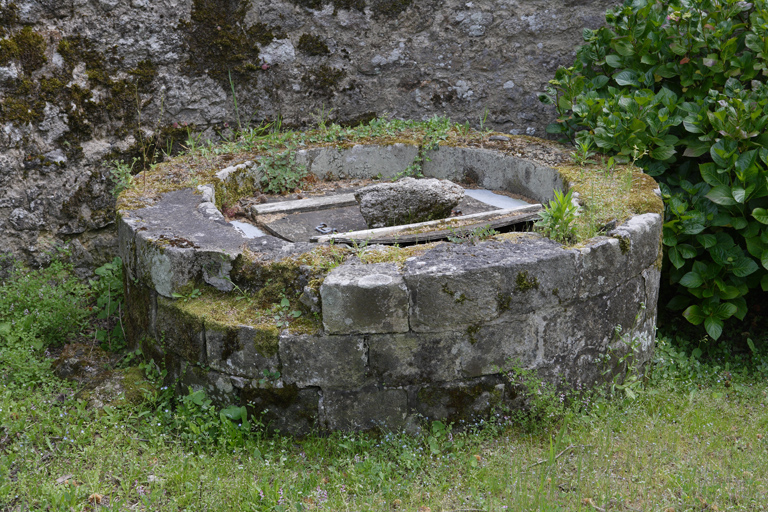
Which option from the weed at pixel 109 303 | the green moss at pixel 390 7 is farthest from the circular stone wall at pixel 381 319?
the green moss at pixel 390 7

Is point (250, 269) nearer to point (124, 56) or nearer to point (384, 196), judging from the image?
point (384, 196)

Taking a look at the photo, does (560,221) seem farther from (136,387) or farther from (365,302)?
(136,387)

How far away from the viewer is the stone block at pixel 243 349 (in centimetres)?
302

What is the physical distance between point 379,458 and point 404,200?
1.64m

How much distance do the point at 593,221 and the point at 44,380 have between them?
302 centimetres

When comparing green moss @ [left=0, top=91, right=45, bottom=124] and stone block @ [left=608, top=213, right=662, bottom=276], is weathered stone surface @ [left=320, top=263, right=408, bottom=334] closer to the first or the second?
stone block @ [left=608, top=213, right=662, bottom=276]

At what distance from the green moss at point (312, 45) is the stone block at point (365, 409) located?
3262 mm

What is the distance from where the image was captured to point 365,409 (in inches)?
121

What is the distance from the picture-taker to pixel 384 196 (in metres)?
4.04

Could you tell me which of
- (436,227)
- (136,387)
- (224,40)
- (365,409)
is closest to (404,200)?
(436,227)

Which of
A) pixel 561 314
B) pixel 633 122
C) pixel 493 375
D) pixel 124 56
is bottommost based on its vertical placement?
pixel 493 375

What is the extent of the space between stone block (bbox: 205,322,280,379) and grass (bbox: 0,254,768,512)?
0.21 m

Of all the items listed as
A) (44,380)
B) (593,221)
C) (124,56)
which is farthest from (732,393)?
(124,56)

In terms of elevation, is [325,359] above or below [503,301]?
below
